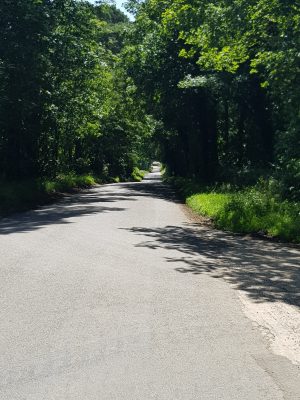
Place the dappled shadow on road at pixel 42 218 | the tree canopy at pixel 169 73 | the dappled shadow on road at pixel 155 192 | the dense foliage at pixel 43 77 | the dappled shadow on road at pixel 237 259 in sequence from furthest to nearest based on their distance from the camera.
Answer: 1. the dappled shadow on road at pixel 155 192
2. the dense foliage at pixel 43 77
3. the tree canopy at pixel 169 73
4. the dappled shadow on road at pixel 42 218
5. the dappled shadow on road at pixel 237 259

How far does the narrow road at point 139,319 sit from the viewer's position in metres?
3.89

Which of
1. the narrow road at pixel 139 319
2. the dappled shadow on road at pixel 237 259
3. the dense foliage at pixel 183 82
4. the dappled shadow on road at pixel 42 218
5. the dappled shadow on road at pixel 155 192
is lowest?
the dappled shadow on road at pixel 155 192

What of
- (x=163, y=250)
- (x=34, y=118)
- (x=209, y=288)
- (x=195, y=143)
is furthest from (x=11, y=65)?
(x=195, y=143)

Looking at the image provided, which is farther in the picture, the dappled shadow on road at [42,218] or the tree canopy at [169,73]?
the tree canopy at [169,73]

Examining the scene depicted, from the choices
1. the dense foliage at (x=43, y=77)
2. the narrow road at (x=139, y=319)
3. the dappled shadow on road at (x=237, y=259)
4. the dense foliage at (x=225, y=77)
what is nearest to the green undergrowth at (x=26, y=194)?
the dense foliage at (x=43, y=77)

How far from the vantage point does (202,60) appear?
16438 millimetres

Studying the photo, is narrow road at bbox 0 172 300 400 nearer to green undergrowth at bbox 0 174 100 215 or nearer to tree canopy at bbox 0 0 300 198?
tree canopy at bbox 0 0 300 198

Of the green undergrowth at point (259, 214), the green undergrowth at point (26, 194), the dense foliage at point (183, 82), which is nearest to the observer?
the green undergrowth at point (259, 214)

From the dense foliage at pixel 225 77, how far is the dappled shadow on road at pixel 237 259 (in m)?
4.58

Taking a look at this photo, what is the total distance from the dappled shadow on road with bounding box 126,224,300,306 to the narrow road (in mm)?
29

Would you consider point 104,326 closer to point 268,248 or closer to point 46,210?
point 268,248

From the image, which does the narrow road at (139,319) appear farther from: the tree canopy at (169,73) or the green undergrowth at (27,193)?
the green undergrowth at (27,193)

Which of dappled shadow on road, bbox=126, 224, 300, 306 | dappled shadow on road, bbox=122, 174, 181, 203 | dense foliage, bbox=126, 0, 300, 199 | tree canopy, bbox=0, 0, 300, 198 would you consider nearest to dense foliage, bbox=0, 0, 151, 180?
tree canopy, bbox=0, 0, 300, 198

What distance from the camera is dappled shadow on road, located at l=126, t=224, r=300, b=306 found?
24.2ft
